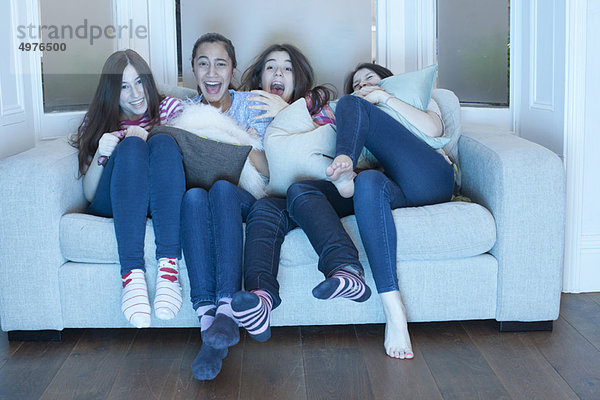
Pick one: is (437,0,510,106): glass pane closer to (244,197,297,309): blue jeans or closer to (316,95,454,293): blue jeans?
(316,95,454,293): blue jeans

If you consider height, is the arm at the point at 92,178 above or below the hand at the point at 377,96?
below

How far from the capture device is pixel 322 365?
202 centimetres

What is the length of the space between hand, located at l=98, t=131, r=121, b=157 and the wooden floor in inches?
25.0

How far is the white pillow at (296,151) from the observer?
246cm

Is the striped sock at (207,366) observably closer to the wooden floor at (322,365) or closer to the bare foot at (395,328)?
the wooden floor at (322,365)

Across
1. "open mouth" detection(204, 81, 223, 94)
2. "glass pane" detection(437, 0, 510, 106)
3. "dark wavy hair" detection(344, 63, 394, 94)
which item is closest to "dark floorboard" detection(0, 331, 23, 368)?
"open mouth" detection(204, 81, 223, 94)

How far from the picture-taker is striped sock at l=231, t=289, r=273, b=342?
183cm

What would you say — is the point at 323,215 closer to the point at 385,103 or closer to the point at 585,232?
the point at 385,103

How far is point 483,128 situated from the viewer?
121 inches

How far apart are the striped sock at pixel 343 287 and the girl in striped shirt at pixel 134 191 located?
0.52 metres

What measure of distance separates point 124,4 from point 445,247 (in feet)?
7.26

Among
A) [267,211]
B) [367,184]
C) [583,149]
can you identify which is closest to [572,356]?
[367,184]

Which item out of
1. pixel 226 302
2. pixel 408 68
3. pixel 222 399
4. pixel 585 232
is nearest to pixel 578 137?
pixel 585 232

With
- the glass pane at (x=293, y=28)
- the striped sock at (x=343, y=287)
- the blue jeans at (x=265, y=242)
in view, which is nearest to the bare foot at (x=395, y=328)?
the striped sock at (x=343, y=287)
